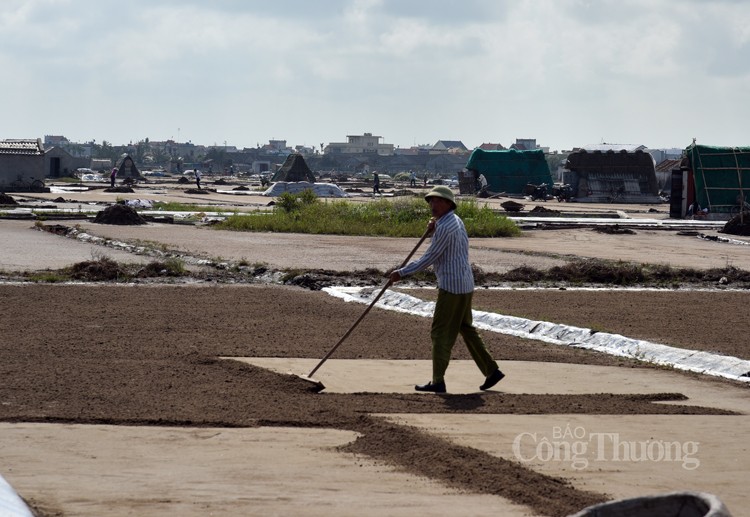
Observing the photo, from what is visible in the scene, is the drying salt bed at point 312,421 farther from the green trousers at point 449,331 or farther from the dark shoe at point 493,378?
the green trousers at point 449,331

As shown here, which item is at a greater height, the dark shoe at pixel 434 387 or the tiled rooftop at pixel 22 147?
the tiled rooftop at pixel 22 147

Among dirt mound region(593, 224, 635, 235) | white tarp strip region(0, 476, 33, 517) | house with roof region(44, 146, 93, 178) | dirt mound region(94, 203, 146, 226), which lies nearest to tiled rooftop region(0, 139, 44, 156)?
house with roof region(44, 146, 93, 178)

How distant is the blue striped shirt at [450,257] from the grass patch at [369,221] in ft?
73.6

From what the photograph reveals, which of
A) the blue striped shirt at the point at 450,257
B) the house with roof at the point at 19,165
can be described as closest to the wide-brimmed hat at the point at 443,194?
the blue striped shirt at the point at 450,257

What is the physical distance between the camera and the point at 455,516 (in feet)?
20.7

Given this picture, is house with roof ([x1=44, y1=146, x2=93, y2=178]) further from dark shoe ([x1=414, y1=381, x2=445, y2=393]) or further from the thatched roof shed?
dark shoe ([x1=414, y1=381, x2=445, y2=393])

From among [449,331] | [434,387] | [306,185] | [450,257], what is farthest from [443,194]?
[306,185]

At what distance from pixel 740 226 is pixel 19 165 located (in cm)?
4102

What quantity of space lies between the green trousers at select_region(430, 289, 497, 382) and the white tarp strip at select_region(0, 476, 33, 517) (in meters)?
4.47

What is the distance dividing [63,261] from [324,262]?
200 inches

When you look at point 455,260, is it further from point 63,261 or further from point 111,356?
point 63,261

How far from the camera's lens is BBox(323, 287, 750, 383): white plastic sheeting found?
38.2ft

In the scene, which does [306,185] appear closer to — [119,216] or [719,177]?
[719,177]

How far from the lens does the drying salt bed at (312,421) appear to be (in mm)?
6719
